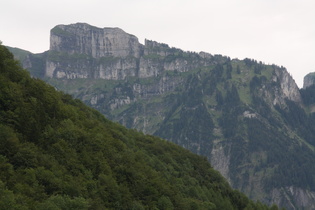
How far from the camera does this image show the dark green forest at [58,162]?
67.9 meters

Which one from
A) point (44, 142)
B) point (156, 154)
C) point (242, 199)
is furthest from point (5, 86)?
point (242, 199)

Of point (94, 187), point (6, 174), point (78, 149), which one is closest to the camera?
point (6, 174)

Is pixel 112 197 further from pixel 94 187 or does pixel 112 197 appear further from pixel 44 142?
pixel 44 142

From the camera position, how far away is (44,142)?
86812 millimetres

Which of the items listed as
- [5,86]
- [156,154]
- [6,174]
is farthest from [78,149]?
[156,154]

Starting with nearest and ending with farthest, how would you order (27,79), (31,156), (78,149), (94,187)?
(31,156) → (94,187) → (78,149) → (27,79)

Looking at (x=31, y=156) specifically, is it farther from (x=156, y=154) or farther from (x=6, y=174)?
(x=156, y=154)

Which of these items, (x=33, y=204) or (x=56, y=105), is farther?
(x=56, y=105)

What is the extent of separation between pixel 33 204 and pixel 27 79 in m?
44.4

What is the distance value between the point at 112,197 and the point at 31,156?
18.1 m

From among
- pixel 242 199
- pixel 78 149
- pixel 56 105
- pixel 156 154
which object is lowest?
pixel 242 199

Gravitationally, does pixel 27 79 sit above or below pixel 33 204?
above

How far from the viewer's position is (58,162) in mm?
82250

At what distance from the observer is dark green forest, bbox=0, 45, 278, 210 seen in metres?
67.9
